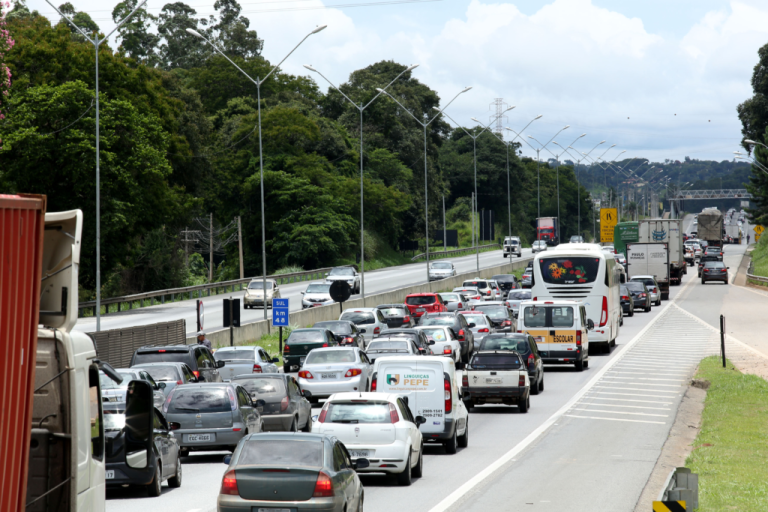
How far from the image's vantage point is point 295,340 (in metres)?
35.0

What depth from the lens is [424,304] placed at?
50.7 m

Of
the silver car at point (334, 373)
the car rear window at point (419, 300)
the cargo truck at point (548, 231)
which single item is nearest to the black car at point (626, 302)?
the car rear window at point (419, 300)

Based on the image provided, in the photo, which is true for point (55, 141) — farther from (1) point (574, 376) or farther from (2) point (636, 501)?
(2) point (636, 501)

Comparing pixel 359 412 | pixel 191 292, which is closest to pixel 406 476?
pixel 359 412

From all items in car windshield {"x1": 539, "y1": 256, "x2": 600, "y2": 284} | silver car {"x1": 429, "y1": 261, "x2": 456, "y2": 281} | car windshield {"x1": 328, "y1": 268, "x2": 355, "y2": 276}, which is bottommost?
car windshield {"x1": 539, "y1": 256, "x2": 600, "y2": 284}

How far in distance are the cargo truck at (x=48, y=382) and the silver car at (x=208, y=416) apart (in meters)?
11.2

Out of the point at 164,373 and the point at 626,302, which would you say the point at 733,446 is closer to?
the point at 164,373

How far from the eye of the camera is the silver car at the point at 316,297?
5656 cm

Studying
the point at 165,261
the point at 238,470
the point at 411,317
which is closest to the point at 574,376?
the point at 411,317

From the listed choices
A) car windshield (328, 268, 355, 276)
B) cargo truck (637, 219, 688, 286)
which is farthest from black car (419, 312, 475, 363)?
cargo truck (637, 219, 688, 286)

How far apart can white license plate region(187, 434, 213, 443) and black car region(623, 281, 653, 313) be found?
141 ft

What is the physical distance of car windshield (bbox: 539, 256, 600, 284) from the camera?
130ft

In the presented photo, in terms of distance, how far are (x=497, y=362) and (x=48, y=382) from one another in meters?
20.0

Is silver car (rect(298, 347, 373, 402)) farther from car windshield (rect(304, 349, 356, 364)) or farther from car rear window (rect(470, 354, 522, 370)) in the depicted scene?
car rear window (rect(470, 354, 522, 370))
